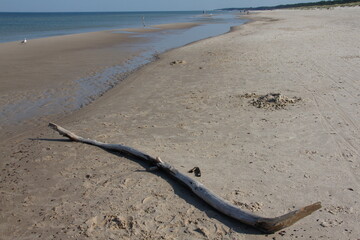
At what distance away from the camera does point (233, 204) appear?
4184mm

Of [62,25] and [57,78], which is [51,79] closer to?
[57,78]

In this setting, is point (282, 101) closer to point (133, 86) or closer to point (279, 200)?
point (279, 200)

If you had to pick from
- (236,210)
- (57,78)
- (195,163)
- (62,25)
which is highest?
(236,210)

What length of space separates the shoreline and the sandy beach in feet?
3.15

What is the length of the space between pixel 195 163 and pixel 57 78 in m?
9.18

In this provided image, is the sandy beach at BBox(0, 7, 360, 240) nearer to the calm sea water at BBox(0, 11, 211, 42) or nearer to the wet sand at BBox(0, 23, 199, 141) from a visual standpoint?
the wet sand at BBox(0, 23, 199, 141)

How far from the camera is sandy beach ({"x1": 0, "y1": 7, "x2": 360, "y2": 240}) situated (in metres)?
3.99

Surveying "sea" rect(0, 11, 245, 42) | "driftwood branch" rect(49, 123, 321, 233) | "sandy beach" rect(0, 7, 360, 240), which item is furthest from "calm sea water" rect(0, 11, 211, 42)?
"driftwood branch" rect(49, 123, 321, 233)

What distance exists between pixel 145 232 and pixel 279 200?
1.68 meters

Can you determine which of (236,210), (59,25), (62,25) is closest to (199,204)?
(236,210)

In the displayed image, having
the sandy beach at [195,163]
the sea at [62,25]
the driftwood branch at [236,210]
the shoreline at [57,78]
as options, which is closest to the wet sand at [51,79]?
the shoreline at [57,78]

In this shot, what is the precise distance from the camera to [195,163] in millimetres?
5426

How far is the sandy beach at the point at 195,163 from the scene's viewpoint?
3.99 metres

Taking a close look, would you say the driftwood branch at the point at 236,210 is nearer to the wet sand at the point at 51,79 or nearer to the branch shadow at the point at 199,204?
the branch shadow at the point at 199,204
